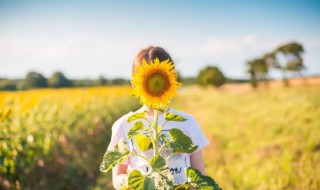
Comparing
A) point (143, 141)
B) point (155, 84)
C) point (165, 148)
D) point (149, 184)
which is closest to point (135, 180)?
point (149, 184)

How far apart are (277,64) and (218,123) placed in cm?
5453

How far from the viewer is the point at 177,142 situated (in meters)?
1.55

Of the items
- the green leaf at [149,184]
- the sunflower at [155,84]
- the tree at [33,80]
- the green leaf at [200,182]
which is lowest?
the green leaf at [200,182]

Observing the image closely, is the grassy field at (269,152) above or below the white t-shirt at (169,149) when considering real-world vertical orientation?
below

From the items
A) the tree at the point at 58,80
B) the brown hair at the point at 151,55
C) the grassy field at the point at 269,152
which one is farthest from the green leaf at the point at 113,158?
the grassy field at the point at 269,152

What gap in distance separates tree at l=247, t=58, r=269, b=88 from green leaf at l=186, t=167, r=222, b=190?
46.7 m

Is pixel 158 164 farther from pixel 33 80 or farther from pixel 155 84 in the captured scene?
pixel 33 80

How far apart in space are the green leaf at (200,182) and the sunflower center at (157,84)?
0.41 metres

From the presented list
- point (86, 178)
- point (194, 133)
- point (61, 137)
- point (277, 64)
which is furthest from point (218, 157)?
point (277, 64)

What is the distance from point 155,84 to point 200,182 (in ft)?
1.65

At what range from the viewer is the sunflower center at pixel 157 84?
1498 mm

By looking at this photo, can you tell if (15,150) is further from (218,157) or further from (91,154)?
(218,157)

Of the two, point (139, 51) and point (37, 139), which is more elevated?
point (139, 51)

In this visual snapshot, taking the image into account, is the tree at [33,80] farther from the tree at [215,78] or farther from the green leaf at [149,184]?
the tree at [215,78]
